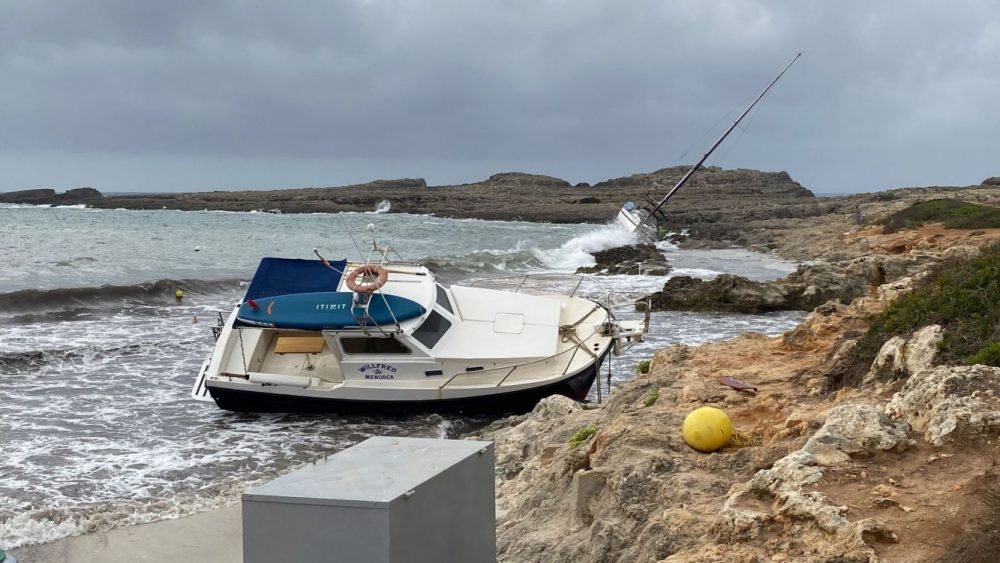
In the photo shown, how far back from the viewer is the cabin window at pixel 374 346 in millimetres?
13602

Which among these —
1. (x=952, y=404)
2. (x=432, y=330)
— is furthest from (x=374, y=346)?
(x=952, y=404)

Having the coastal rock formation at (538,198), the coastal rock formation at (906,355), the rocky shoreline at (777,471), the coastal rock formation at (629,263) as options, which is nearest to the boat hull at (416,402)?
the rocky shoreline at (777,471)

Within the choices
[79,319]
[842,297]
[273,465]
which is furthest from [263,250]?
[273,465]

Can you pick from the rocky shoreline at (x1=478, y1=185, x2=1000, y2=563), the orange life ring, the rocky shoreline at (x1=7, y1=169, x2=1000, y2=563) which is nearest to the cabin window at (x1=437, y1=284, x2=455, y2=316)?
the orange life ring

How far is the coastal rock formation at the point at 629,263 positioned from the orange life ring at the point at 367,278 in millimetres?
19973

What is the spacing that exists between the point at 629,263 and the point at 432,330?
76.6 ft

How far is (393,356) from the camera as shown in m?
13.6

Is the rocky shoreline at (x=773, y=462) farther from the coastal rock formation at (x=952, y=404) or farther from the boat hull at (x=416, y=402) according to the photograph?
the boat hull at (x=416, y=402)

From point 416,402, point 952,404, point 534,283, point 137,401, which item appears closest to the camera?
point 952,404

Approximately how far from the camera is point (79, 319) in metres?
24.2

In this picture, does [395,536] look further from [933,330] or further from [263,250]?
[263,250]

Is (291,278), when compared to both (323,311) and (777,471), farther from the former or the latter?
(777,471)

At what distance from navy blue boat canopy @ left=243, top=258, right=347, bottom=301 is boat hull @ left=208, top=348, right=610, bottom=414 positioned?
6.93 feet

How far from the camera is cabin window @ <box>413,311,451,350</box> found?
13.6 metres
